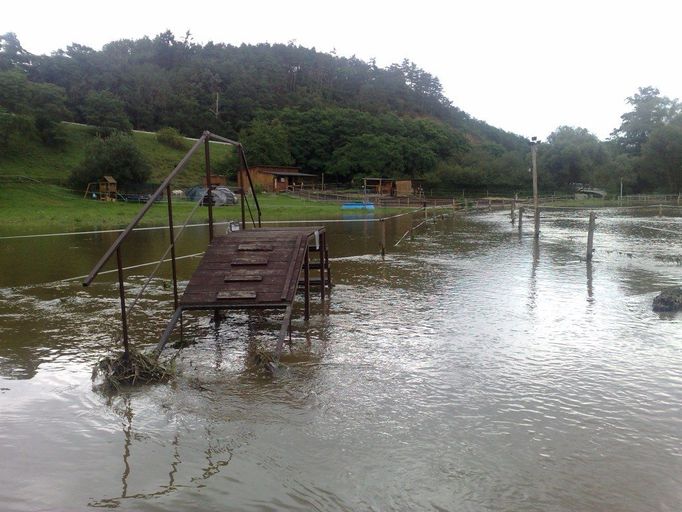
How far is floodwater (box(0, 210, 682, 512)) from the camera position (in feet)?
12.8

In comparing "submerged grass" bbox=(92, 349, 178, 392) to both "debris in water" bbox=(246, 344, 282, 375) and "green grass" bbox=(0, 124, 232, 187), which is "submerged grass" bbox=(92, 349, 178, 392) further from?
"green grass" bbox=(0, 124, 232, 187)

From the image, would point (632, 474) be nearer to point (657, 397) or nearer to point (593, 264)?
point (657, 397)

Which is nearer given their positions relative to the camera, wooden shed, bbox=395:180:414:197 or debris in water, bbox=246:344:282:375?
debris in water, bbox=246:344:282:375

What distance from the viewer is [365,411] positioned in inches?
204

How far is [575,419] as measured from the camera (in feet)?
16.5

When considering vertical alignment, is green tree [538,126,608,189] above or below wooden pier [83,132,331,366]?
above

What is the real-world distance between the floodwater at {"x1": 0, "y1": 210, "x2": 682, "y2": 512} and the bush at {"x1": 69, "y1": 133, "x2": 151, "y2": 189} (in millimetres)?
40958

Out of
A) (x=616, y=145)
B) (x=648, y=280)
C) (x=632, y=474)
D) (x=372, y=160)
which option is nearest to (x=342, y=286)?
(x=648, y=280)

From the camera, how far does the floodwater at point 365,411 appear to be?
12.8ft

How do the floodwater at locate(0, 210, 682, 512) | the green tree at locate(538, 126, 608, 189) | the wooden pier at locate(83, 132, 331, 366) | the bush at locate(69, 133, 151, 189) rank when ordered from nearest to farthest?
the floodwater at locate(0, 210, 682, 512)
the wooden pier at locate(83, 132, 331, 366)
the bush at locate(69, 133, 151, 189)
the green tree at locate(538, 126, 608, 189)

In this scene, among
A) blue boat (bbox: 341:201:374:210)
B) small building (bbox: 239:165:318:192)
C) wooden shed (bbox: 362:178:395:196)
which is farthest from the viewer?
wooden shed (bbox: 362:178:395:196)

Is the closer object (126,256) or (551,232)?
(126,256)

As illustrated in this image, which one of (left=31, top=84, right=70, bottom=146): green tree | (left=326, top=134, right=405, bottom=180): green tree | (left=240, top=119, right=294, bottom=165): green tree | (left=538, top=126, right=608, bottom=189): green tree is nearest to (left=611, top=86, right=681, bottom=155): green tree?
(left=538, top=126, right=608, bottom=189): green tree

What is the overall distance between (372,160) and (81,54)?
6175 centimetres
